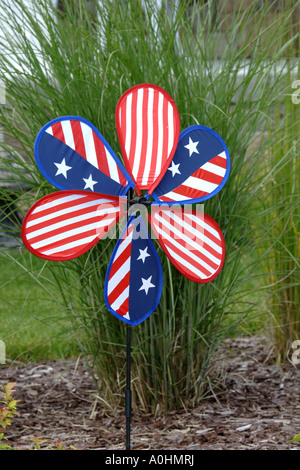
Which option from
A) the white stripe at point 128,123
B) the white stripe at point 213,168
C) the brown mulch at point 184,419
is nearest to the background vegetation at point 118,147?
the brown mulch at point 184,419

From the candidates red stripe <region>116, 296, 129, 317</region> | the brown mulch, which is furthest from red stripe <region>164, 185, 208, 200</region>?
the brown mulch

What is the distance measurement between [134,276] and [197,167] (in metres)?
0.38

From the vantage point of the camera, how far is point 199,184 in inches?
69.9

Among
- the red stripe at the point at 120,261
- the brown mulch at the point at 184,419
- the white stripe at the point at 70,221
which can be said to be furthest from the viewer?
the brown mulch at the point at 184,419

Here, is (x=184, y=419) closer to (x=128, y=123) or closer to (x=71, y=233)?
(x=71, y=233)

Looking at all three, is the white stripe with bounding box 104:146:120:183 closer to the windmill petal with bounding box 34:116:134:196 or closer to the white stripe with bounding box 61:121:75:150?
the windmill petal with bounding box 34:116:134:196

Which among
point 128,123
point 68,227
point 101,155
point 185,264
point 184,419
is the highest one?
point 128,123

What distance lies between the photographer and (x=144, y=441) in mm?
2170

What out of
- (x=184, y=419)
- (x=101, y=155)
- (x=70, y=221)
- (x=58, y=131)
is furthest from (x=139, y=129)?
(x=184, y=419)

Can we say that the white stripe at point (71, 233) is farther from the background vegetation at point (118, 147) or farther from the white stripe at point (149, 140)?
the background vegetation at point (118, 147)

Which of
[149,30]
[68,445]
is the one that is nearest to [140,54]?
[149,30]

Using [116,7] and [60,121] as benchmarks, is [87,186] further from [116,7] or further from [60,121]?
[116,7]

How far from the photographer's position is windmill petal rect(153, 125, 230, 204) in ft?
5.77

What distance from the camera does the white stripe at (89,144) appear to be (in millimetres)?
1696
